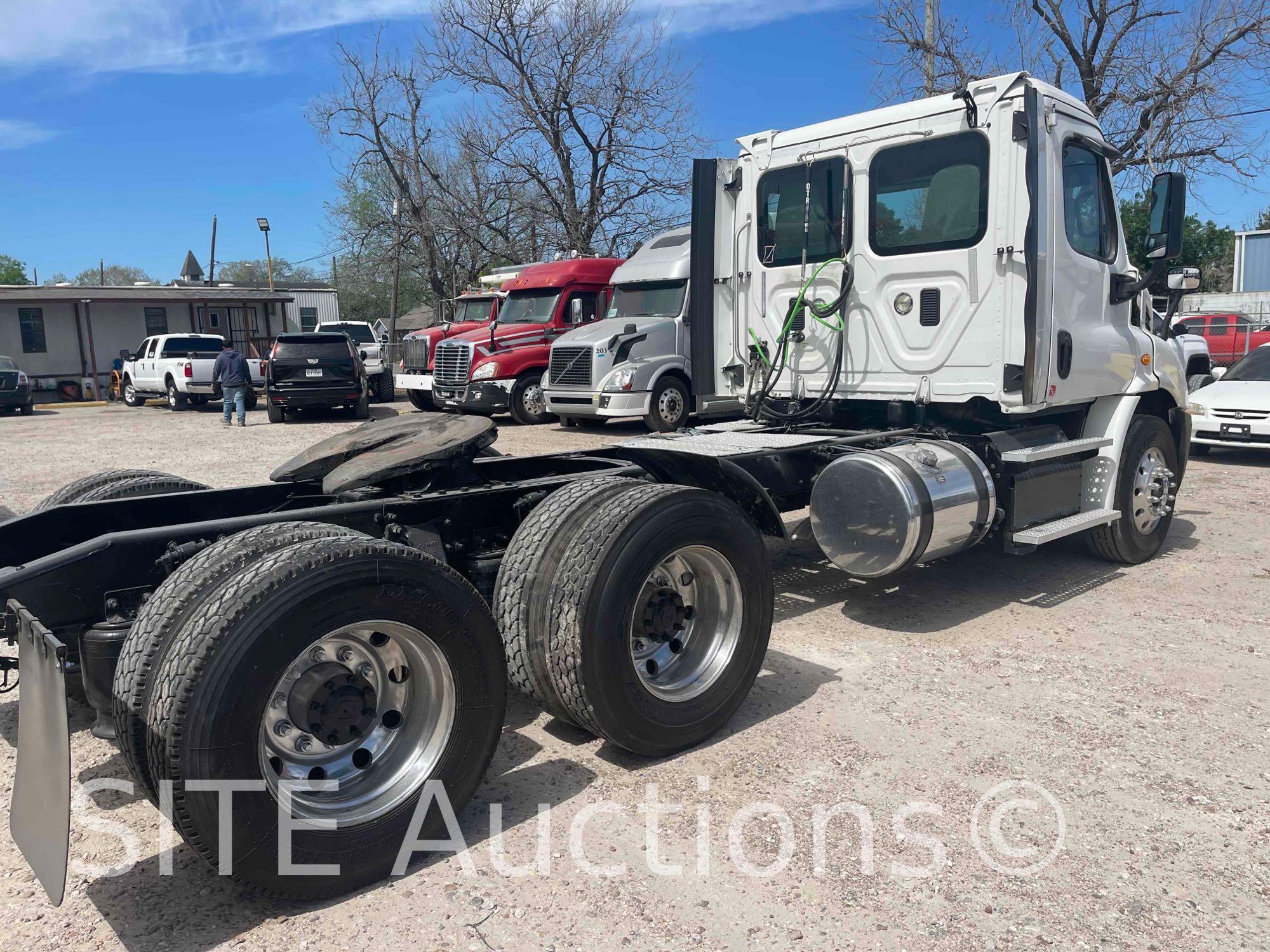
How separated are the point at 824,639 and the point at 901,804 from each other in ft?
6.21

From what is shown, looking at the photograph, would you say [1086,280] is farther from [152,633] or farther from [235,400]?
[235,400]

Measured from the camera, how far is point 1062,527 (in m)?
5.88

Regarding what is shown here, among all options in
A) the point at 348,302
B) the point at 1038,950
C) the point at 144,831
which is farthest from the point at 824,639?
the point at 348,302

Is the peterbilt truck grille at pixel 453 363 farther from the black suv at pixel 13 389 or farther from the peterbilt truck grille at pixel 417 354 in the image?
the black suv at pixel 13 389

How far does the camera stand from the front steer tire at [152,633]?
104 inches

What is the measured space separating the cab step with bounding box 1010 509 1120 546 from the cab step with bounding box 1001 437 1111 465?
0.41 m

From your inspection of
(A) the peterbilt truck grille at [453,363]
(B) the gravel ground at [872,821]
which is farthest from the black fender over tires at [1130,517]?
(A) the peterbilt truck grille at [453,363]

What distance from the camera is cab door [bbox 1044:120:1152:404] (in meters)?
5.98

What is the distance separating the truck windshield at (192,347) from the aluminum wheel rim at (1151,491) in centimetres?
2417

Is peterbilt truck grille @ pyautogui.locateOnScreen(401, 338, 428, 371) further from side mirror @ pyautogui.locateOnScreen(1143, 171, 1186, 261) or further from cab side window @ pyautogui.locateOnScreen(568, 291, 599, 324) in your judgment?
side mirror @ pyautogui.locateOnScreen(1143, 171, 1186, 261)

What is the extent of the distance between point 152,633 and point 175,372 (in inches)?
976

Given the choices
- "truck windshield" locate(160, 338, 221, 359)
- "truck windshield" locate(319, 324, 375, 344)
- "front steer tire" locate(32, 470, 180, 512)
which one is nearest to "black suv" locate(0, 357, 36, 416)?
"truck windshield" locate(160, 338, 221, 359)

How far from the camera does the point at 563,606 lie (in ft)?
11.6

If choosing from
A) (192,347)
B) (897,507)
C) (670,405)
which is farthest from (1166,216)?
(192,347)
